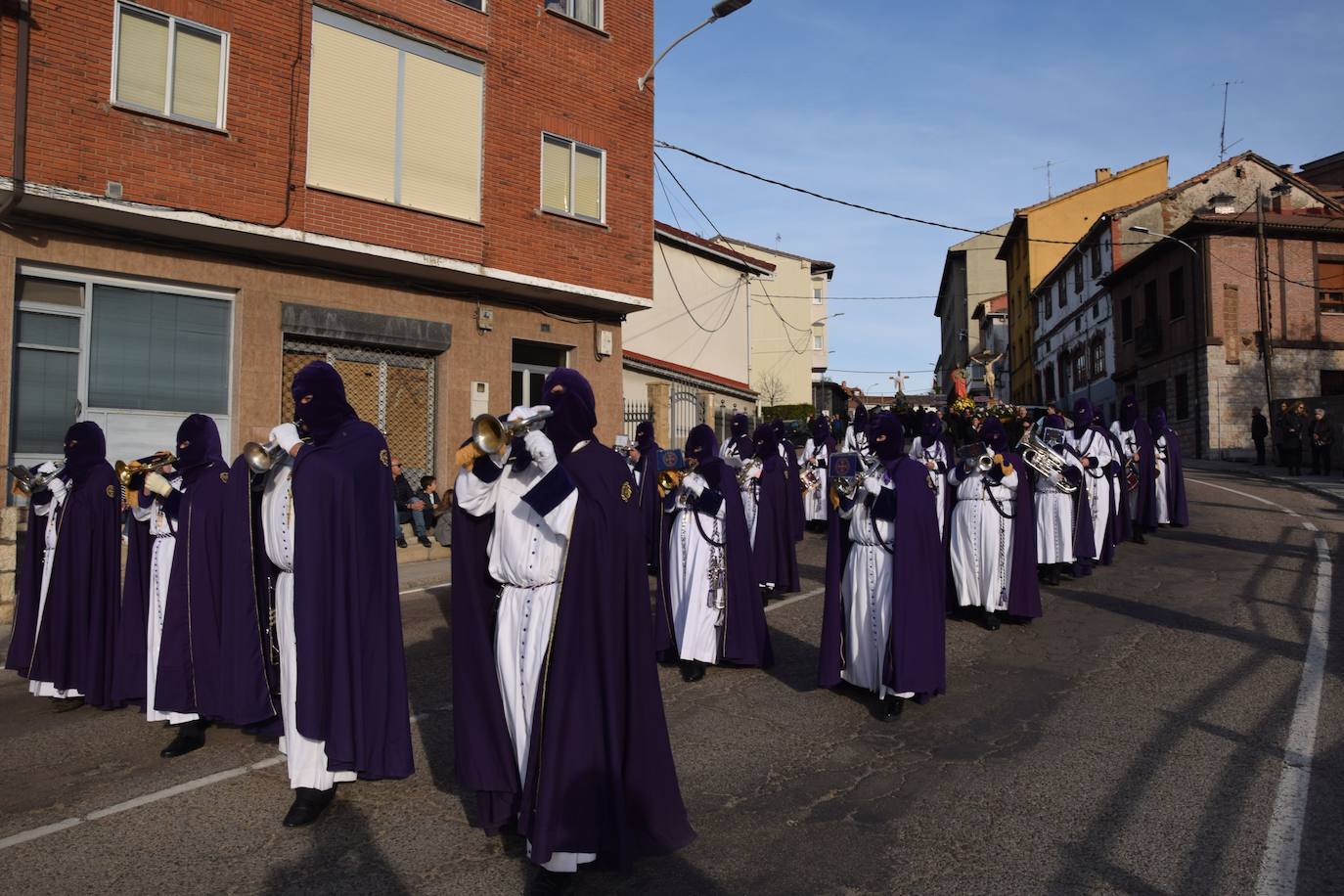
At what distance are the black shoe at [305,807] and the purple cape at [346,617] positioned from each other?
0.16 meters

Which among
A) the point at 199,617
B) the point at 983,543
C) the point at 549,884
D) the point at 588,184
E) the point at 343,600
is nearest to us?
the point at 549,884

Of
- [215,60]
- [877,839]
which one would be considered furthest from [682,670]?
[215,60]

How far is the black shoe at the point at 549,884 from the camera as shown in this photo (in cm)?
365

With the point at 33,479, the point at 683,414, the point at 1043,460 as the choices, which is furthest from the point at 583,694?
the point at 683,414

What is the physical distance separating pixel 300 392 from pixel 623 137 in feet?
46.2

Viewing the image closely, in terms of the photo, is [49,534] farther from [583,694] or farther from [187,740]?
[583,694]

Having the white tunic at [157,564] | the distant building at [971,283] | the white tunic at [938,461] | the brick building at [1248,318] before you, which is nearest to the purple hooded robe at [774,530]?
the white tunic at [938,461]

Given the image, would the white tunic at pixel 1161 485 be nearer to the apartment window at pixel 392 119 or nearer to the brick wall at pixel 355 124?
the brick wall at pixel 355 124

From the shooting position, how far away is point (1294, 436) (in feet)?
77.0

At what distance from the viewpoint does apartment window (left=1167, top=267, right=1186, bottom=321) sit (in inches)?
1313

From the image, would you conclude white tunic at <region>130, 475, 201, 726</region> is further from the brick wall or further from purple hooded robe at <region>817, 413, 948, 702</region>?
the brick wall

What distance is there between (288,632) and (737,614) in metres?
3.77

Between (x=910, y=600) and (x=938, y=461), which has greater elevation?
(x=938, y=461)

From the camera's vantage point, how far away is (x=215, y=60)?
41.5ft
